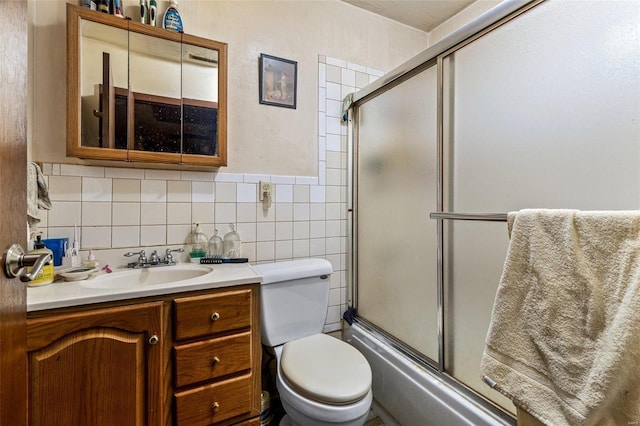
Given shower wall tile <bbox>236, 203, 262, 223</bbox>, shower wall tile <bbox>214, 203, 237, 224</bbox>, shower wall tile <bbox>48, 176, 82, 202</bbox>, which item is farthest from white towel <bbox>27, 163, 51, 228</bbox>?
shower wall tile <bbox>236, 203, 262, 223</bbox>

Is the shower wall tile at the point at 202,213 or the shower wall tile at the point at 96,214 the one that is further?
the shower wall tile at the point at 202,213

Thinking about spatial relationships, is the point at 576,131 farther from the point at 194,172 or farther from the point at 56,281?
the point at 56,281

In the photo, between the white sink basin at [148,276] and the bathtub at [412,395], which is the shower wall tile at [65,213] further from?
the bathtub at [412,395]

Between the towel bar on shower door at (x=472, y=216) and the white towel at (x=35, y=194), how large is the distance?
4.82ft

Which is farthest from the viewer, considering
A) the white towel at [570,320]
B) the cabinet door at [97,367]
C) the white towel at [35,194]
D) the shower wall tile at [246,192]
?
the shower wall tile at [246,192]

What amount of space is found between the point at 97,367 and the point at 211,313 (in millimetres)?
366

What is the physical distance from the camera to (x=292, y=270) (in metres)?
1.41

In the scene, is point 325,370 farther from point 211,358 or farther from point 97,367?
point 97,367

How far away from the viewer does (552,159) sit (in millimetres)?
862

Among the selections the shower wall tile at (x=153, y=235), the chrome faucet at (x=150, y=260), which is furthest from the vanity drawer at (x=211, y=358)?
the shower wall tile at (x=153, y=235)

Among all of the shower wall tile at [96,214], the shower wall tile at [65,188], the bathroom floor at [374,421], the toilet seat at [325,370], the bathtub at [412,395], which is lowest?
the bathroom floor at [374,421]

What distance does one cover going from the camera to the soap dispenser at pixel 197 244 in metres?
1.43

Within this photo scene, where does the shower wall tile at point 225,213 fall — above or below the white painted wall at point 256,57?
below

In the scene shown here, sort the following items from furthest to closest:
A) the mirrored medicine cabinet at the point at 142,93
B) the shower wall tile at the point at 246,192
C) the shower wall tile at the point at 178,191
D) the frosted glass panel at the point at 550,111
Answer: the shower wall tile at the point at 246,192
the shower wall tile at the point at 178,191
the mirrored medicine cabinet at the point at 142,93
the frosted glass panel at the point at 550,111
